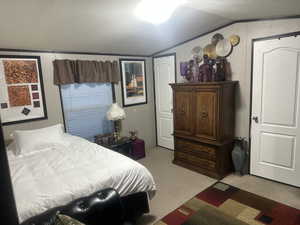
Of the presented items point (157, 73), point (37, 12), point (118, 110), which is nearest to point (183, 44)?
point (157, 73)

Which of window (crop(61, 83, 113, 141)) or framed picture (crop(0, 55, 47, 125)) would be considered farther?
window (crop(61, 83, 113, 141))

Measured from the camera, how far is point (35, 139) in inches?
106

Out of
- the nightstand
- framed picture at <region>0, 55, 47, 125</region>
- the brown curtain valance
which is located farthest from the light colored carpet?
framed picture at <region>0, 55, 47, 125</region>

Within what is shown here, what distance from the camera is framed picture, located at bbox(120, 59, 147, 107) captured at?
4.11 m

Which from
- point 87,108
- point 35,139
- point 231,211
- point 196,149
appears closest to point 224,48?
point 196,149

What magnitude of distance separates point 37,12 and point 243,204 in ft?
10.2

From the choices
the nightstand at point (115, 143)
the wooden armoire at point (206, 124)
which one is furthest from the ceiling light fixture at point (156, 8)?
the nightstand at point (115, 143)

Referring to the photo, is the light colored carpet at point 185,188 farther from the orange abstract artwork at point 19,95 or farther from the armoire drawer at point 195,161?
the orange abstract artwork at point 19,95

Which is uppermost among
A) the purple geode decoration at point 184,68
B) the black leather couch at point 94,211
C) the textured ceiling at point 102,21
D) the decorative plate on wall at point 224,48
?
the textured ceiling at point 102,21

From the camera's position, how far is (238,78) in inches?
125

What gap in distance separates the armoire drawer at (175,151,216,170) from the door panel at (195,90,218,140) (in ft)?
1.33

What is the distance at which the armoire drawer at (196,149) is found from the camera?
3154 millimetres

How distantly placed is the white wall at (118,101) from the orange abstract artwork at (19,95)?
0.26m

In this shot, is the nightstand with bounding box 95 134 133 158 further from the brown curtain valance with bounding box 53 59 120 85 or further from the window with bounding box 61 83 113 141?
the brown curtain valance with bounding box 53 59 120 85
